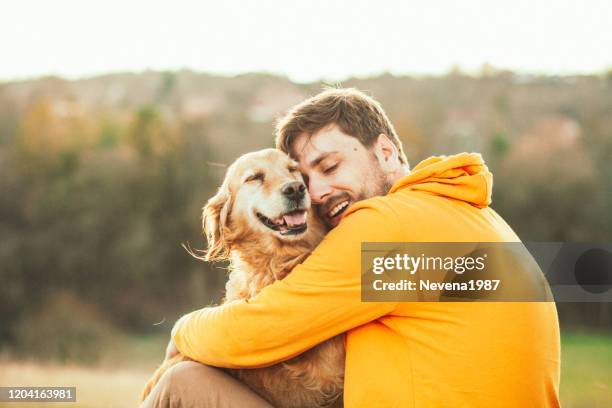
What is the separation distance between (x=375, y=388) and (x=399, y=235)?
508mm

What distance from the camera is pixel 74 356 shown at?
14.5 metres

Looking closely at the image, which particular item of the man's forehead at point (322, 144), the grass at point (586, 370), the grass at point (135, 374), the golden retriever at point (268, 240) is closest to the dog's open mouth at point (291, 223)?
the golden retriever at point (268, 240)

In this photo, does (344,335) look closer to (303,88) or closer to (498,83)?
(303,88)

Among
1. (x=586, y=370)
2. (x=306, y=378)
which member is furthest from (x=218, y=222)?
(x=586, y=370)

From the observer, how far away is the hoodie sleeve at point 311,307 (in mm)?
2316

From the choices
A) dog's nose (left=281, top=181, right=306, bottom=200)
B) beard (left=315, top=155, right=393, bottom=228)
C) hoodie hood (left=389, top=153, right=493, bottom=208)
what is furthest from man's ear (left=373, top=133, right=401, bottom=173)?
hoodie hood (left=389, top=153, right=493, bottom=208)

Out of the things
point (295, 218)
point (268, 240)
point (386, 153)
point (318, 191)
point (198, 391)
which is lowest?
point (198, 391)

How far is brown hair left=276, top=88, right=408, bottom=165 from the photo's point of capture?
9.84 ft

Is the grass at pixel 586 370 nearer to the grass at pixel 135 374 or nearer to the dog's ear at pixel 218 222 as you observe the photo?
the grass at pixel 135 374

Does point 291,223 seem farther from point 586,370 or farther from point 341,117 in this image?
point 586,370

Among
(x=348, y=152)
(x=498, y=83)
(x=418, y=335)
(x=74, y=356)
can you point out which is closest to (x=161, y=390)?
(x=418, y=335)

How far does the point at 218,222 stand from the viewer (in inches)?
132

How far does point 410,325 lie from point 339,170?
2.89ft

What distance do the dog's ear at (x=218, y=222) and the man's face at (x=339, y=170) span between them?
49 centimetres
